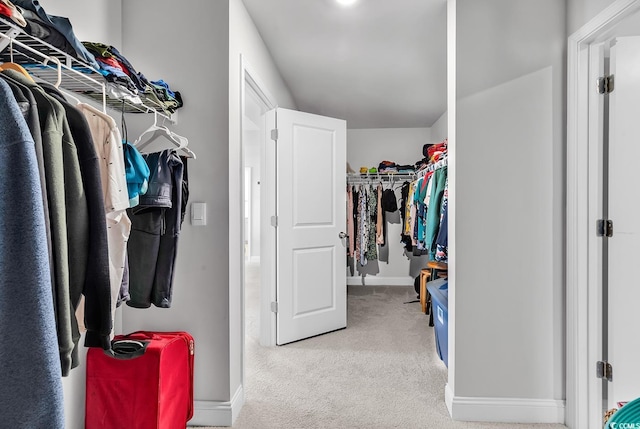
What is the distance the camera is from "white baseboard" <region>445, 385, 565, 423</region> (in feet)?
6.71

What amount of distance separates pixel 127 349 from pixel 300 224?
1.91 meters

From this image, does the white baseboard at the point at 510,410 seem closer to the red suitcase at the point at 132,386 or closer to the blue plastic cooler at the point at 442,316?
the blue plastic cooler at the point at 442,316

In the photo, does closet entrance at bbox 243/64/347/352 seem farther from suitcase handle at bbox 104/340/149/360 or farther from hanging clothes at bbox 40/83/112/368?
hanging clothes at bbox 40/83/112/368

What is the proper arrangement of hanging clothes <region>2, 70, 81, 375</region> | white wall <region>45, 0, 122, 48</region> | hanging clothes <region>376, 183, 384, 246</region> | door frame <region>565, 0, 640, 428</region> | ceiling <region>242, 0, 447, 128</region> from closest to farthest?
hanging clothes <region>2, 70, 81, 375</region> < white wall <region>45, 0, 122, 48</region> < door frame <region>565, 0, 640, 428</region> < ceiling <region>242, 0, 447, 128</region> < hanging clothes <region>376, 183, 384, 246</region>

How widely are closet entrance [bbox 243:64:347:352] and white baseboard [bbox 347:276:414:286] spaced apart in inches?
80.5

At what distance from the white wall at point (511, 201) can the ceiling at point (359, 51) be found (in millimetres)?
547

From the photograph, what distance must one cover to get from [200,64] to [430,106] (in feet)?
10.7

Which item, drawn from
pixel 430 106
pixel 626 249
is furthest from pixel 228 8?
pixel 430 106

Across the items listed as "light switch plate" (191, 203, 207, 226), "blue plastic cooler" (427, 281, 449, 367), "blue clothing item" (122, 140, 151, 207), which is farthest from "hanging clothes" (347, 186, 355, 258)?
"blue clothing item" (122, 140, 151, 207)

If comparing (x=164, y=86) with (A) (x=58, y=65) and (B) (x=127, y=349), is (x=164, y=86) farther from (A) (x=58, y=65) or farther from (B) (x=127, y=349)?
(B) (x=127, y=349)

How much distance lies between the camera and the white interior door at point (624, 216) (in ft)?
5.96

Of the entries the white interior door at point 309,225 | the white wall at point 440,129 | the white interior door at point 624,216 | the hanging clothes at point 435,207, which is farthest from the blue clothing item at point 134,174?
the white wall at point 440,129

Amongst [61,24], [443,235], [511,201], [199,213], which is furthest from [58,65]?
[443,235]

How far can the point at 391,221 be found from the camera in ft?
18.8
